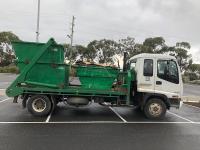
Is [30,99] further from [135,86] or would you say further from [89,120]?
[135,86]

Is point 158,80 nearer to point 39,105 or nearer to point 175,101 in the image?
point 175,101

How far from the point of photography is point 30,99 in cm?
1249

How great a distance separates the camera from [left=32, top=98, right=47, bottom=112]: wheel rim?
41.1 ft

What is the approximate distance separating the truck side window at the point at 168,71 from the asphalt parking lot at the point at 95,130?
1.66 meters

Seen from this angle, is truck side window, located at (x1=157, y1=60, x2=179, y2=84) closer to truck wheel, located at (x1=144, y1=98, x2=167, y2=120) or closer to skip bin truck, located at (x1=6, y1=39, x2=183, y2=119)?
skip bin truck, located at (x1=6, y1=39, x2=183, y2=119)

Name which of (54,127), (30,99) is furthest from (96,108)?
(54,127)

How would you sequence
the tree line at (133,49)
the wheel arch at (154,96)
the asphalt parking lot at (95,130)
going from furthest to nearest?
the tree line at (133,49) → the wheel arch at (154,96) → the asphalt parking lot at (95,130)

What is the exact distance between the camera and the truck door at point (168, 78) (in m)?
13.1

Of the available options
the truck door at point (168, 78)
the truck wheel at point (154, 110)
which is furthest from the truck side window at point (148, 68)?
the truck wheel at point (154, 110)

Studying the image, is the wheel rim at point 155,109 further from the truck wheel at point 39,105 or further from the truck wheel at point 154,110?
the truck wheel at point 39,105

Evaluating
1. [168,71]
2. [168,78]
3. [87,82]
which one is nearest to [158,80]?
[168,78]

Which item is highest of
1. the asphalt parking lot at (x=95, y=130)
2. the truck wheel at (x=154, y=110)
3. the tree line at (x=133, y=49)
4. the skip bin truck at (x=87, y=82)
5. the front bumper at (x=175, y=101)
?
the tree line at (x=133, y=49)

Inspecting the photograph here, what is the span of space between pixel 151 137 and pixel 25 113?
5687 mm

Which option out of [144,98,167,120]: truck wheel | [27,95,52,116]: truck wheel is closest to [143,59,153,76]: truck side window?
[144,98,167,120]: truck wheel
